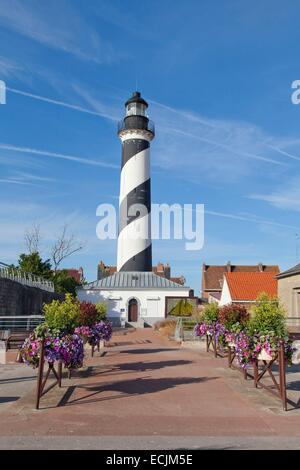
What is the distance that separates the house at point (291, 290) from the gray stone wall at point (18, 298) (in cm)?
1386

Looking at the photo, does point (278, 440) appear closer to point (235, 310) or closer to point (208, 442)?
point (208, 442)

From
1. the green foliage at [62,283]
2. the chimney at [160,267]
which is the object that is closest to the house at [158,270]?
the chimney at [160,267]

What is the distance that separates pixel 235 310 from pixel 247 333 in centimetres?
502

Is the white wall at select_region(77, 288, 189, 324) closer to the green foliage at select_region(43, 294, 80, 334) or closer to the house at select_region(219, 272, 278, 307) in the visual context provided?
the house at select_region(219, 272, 278, 307)

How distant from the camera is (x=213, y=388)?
9.52 m

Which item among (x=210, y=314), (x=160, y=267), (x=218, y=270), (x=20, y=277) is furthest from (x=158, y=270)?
(x=210, y=314)

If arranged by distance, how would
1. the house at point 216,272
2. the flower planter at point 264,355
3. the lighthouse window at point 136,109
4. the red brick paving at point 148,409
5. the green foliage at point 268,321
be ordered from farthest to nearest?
the house at point 216,272 < the lighthouse window at point 136,109 < the green foliage at point 268,321 < the flower planter at point 264,355 < the red brick paving at point 148,409

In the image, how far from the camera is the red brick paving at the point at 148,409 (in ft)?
20.1

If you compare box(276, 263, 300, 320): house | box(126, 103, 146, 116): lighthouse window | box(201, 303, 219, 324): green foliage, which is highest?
box(126, 103, 146, 116): lighthouse window

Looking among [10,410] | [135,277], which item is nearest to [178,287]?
[135,277]

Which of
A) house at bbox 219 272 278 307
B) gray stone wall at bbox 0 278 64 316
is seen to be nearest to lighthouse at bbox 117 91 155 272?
house at bbox 219 272 278 307

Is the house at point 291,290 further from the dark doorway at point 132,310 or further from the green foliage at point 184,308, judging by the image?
the dark doorway at point 132,310

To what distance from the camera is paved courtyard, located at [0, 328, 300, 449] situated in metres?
5.58

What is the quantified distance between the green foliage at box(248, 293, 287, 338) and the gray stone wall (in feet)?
46.2
